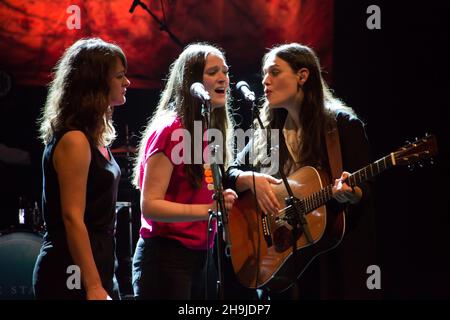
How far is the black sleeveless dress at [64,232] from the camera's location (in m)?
2.49

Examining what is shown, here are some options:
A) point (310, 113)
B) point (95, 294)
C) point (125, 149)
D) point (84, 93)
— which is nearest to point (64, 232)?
point (95, 294)

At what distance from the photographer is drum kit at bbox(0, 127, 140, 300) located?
16.5ft

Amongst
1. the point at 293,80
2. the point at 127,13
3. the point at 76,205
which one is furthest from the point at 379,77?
the point at 76,205

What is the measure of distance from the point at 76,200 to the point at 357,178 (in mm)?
1415

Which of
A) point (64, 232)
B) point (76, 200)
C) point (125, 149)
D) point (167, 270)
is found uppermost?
point (125, 149)

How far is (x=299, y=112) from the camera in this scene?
3549 millimetres

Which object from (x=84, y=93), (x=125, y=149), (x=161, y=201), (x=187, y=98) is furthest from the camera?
(x=125, y=149)

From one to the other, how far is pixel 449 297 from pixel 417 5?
2599 millimetres

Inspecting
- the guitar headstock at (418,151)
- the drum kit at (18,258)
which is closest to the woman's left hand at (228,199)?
the guitar headstock at (418,151)

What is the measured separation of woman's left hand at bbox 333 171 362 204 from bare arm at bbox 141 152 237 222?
603 mm

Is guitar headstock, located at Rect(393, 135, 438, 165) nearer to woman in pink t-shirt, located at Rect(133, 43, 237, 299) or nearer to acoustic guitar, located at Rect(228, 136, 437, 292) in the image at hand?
acoustic guitar, located at Rect(228, 136, 437, 292)

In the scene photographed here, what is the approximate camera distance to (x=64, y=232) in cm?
253

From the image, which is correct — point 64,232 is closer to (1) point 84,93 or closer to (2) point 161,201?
(2) point 161,201

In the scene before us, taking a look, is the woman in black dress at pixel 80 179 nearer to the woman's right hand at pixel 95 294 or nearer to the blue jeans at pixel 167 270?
the woman's right hand at pixel 95 294
